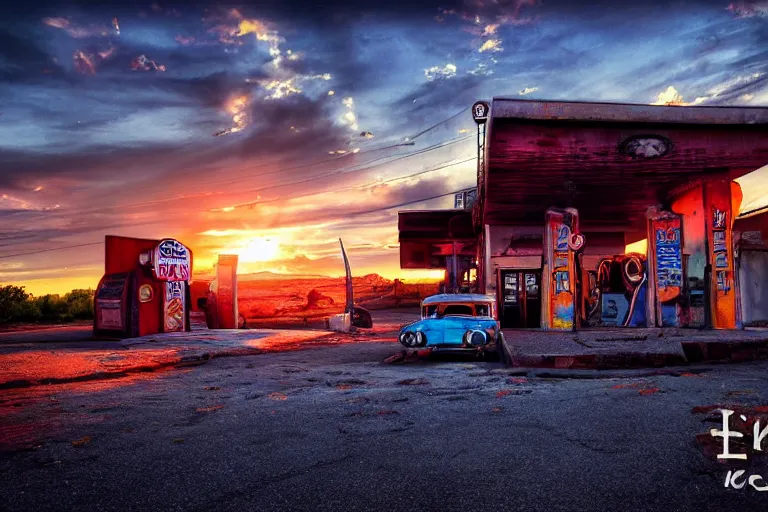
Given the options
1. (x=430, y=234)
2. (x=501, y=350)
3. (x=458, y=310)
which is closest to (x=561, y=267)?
(x=458, y=310)

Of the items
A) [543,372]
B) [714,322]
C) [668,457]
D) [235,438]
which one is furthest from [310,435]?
[714,322]

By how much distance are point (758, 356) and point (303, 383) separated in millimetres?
8696

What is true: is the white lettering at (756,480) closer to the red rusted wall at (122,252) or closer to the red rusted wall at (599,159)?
the red rusted wall at (599,159)

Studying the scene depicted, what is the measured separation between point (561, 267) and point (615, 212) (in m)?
3.85

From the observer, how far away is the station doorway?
66.3 feet

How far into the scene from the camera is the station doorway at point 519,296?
66.3ft

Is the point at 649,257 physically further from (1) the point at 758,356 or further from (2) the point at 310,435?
(2) the point at 310,435

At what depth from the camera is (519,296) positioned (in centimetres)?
2028

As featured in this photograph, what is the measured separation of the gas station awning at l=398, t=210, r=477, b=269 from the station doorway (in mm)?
5334

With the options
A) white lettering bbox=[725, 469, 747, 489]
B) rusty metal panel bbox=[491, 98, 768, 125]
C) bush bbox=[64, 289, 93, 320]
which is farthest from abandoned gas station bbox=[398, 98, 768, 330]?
bush bbox=[64, 289, 93, 320]

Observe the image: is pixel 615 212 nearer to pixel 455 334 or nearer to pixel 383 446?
pixel 455 334

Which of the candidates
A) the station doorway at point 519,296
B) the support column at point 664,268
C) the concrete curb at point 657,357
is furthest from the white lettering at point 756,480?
the station doorway at point 519,296

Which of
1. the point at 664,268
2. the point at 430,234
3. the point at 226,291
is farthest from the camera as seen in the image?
the point at 430,234

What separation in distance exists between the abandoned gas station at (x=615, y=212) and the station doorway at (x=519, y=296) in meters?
0.04
